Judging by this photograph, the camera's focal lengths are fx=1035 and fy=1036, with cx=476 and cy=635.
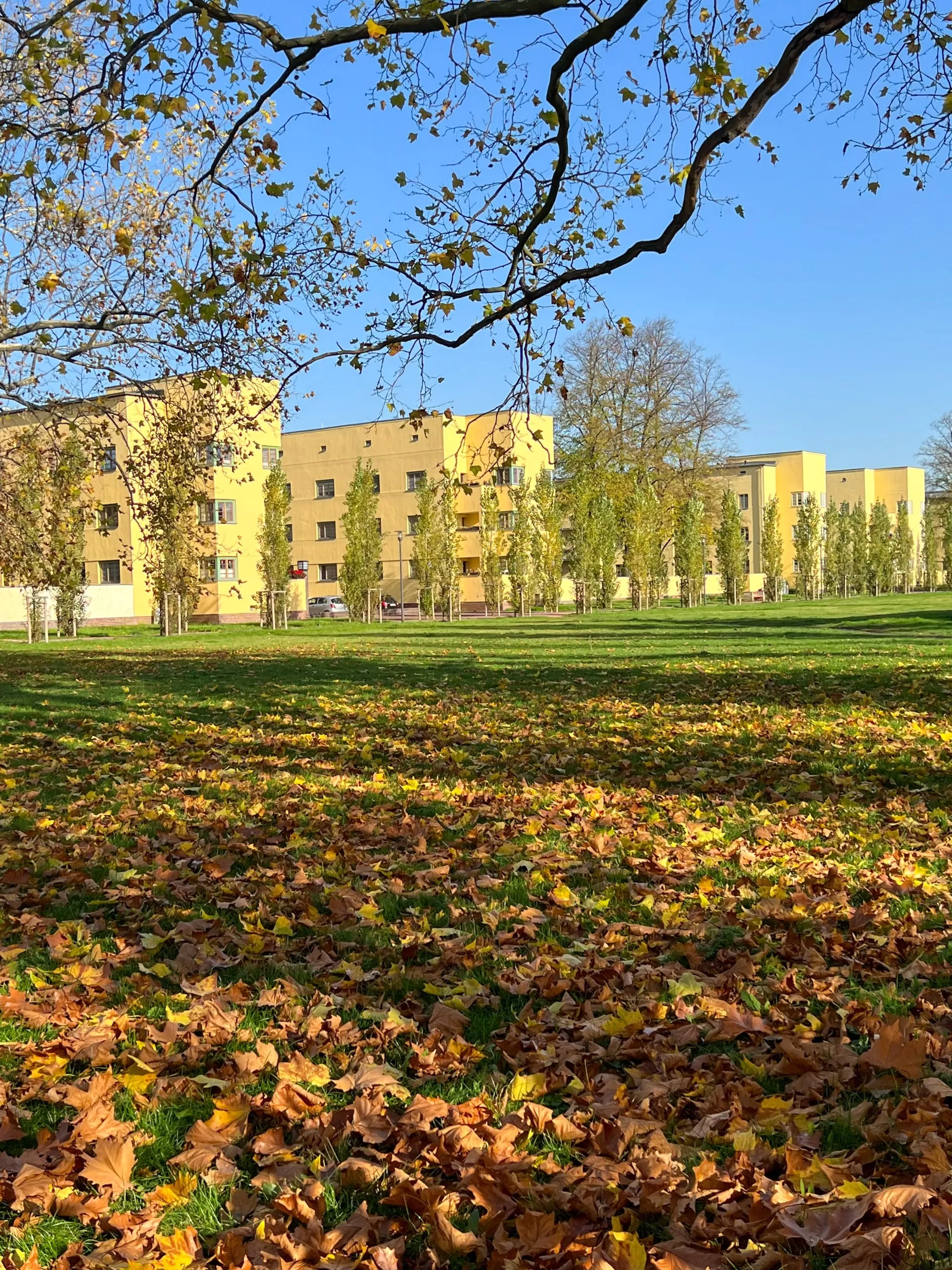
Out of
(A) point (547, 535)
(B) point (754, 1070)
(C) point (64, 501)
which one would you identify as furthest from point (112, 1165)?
(A) point (547, 535)

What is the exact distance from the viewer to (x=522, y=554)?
49.1m

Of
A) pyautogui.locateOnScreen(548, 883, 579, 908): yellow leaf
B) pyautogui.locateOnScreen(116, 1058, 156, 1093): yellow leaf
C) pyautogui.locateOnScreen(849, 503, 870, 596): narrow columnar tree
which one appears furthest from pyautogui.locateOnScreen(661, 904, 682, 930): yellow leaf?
pyautogui.locateOnScreen(849, 503, 870, 596): narrow columnar tree

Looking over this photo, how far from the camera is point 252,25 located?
8109 millimetres

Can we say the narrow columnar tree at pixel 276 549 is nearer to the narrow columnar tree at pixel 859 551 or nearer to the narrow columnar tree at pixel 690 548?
the narrow columnar tree at pixel 690 548

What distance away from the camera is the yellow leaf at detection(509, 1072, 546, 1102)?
285 centimetres

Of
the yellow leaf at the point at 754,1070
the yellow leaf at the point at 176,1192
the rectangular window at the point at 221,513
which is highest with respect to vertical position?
the rectangular window at the point at 221,513

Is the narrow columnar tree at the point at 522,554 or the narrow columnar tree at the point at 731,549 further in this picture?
the narrow columnar tree at the point at 731,549

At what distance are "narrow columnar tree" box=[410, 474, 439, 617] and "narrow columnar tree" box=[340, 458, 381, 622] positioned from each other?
2.05 m

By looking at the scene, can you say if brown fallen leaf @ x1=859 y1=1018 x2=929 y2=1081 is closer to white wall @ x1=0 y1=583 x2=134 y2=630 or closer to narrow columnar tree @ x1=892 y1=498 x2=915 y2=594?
white wall @ x1=0 y1=583 x2=134 y2=630

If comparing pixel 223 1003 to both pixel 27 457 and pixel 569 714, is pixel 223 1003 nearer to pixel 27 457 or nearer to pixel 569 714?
pixel 569 714

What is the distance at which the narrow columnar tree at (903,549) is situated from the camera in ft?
223

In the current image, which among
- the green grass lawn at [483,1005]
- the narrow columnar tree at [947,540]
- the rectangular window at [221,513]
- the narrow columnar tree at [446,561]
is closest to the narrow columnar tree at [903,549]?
the narrow columnar tree at [947,540]

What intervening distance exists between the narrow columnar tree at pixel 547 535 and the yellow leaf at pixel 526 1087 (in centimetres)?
4641

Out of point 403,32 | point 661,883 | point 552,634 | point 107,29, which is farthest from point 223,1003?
point 552,634
